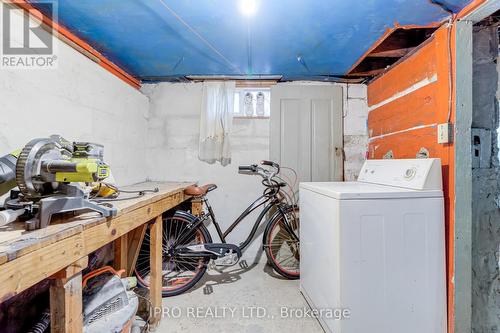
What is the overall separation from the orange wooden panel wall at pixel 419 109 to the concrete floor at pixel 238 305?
1.00 m

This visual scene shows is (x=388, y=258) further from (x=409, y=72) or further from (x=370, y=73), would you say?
(x=370, y=73)

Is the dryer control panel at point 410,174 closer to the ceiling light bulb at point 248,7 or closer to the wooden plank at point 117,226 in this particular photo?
the ceiling light bulb at point 248,7

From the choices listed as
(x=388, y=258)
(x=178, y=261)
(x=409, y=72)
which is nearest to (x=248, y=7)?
(x=409, y=72)

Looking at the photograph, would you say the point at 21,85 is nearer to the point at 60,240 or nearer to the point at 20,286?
the point at 60,240

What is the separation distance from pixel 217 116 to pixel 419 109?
1.74 m

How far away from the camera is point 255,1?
54.7 inches

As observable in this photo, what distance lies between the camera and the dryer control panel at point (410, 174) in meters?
1.46

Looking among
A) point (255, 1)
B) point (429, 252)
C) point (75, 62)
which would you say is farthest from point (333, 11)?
point (75, 62)

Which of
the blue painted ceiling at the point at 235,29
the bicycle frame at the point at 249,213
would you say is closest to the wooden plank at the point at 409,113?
the blue painted ceiling at the point at 235,29

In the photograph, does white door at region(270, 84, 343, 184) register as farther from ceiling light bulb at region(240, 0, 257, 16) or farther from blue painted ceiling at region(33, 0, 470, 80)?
ceiling light bulb at region(240, 0, 257, 16)

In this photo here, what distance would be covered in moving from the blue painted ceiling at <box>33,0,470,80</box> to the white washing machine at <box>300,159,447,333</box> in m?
0.96

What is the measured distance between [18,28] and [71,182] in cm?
101

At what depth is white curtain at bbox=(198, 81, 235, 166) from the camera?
2.55 metres

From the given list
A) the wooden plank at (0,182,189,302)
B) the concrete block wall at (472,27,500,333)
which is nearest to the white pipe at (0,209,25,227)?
the wooden plank at (0,182,189,302)
